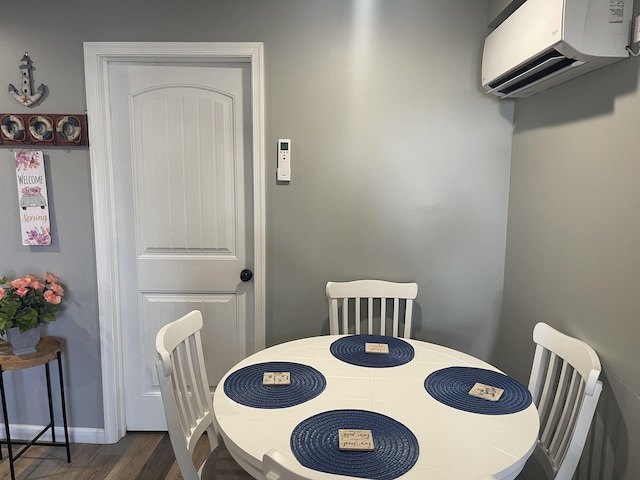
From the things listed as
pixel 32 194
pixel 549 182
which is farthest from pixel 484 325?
pixel 32 194

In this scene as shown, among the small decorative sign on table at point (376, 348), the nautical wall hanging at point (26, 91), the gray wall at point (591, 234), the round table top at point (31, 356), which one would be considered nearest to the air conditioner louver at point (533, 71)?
the gray wall at point (591, 234)

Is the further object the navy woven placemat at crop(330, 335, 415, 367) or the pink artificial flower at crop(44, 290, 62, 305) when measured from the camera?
the pink artificial flower at crop(44, 290, 62, 305)

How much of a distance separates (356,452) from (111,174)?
193 centimetres

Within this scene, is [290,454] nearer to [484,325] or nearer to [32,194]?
[484,325]

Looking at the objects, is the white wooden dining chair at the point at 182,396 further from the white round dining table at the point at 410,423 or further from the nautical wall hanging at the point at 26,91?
the nautical wall hanging at the point at 26,91

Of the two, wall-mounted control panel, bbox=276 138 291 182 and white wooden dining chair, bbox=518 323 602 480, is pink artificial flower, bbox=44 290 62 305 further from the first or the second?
white wooden dining chair, bbox=518 323 602 480

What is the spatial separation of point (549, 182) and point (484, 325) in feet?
2.85

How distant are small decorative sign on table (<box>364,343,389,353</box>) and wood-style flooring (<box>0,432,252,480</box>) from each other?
3.91 ft

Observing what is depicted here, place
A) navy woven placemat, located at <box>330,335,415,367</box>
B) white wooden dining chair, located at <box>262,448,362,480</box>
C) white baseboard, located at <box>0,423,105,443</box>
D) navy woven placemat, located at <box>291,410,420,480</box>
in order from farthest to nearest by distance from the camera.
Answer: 1. white baseboard, located at <box>0,423,105,443</box>
2. navy woven placemat, located at <box>330,335,415,367</box>
3. navy woven placemat, located at <box>291,410,420,480</box>
4. white wooden dining chair, located at <box>262,448,362,480</box>

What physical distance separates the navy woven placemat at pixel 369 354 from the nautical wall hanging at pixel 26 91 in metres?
1.95

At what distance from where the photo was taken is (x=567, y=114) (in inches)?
68.6

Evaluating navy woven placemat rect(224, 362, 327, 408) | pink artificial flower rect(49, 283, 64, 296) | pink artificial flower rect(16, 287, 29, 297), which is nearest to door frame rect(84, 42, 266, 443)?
pink artificial flower rect(49, 283, 64, 296)

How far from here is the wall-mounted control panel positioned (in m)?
2.27

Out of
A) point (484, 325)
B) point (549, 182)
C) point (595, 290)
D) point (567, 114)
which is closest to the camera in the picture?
point (595, 290)
